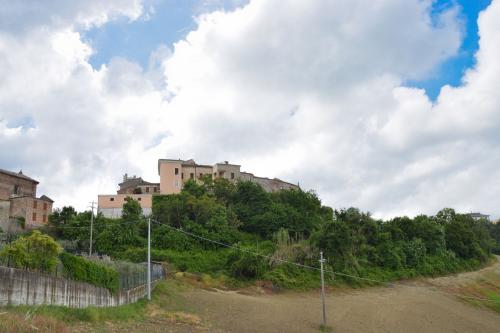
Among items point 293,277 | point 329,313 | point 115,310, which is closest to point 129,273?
point 115,310

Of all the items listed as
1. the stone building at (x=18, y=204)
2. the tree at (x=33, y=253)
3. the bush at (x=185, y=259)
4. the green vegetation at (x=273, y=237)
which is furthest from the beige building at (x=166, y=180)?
the tree at (x=33, y=253)

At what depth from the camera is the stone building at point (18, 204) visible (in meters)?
55.8

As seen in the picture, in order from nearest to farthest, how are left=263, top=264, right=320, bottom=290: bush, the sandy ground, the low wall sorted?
the low wall < the sandy ground < left=263, top=264, right=320, bottom=290: bush

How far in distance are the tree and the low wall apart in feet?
3.09

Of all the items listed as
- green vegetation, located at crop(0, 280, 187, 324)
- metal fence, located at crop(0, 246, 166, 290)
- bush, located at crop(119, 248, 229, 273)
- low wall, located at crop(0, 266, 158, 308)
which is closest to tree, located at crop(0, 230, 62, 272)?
low wall, located at crop(0, 266, 158, 308)

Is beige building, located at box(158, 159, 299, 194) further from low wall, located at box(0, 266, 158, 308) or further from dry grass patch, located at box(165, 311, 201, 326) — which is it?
low wall, located at box(0, 266, 158, 308)

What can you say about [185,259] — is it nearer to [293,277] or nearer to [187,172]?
[293,277]

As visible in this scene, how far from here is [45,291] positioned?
20.0 meters

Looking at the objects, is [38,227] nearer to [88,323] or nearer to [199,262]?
[199,262]

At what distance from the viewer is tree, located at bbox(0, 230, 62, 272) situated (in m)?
20.2

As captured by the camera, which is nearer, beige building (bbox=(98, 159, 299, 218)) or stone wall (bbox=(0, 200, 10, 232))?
stone wall (bbox=(0, 200, 10, 232))

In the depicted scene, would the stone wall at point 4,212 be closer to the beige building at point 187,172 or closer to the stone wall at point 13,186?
the stone wall at point 13,186

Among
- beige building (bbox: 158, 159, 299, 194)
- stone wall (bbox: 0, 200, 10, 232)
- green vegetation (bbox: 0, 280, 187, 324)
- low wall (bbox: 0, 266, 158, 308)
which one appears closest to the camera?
low wall (bbox: 0, 266, 158, 308)

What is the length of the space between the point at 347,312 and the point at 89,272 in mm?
20207
